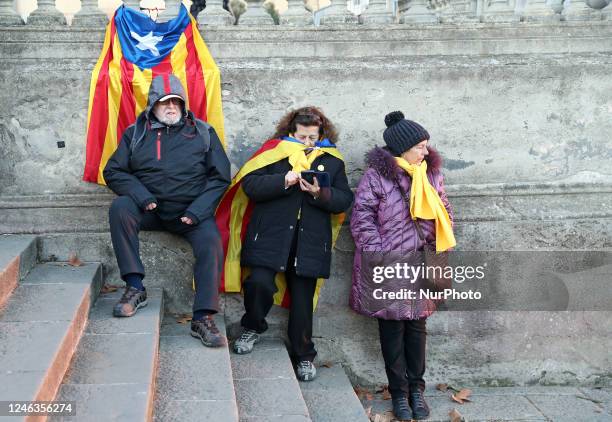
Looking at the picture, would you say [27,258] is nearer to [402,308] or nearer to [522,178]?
[402,308]

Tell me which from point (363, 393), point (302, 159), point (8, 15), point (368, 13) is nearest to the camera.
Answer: point (302, 159)

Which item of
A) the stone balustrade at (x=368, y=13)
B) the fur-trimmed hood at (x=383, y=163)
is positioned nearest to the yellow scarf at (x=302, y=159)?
the fur-trimmed hood at (x=383, y=163)

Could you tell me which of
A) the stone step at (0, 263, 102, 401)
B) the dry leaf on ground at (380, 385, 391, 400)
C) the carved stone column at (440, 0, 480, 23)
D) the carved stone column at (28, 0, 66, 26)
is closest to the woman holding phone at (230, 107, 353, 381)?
the dry leaf on ground at (380, 385, 391, 400)

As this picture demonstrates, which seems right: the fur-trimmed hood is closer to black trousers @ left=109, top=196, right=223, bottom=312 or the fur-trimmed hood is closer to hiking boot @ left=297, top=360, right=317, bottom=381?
black trousers @ left=109, top=196, right=223, bottom=312

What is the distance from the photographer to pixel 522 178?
19.0 feet

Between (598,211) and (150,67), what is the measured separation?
11.9 feet

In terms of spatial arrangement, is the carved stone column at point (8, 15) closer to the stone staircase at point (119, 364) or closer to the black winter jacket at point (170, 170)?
the black winter jacket at point (170, 170)

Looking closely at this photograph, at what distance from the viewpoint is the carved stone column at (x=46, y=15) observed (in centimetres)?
530

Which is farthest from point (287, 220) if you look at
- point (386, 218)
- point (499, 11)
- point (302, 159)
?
point (499, 11)

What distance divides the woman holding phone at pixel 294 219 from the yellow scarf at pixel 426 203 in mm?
447

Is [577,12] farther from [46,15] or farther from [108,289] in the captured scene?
[108,289]

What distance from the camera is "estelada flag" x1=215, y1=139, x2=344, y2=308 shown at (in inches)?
204

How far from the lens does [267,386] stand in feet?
14.7

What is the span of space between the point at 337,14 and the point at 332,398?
2.86m
